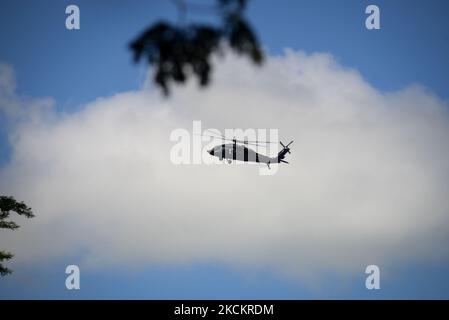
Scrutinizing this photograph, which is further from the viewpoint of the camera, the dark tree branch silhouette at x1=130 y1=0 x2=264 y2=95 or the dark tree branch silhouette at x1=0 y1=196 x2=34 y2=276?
the dark tree branch silhouette at x1=0 y1=196 x2=34 y2=276

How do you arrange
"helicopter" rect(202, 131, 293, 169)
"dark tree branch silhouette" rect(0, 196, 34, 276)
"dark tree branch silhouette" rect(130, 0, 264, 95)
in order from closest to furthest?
"dark tree branch silhouette" rect(130, 0, 264, 95) → "dark tree branch silhouette" rect(0, 196, 34, 276) → "helicopter" rect(202, 131, 293, 169)

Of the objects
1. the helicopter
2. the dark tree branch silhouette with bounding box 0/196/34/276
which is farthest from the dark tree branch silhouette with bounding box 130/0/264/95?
the helicopter

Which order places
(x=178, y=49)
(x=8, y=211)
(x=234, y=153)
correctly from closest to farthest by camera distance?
1. (x=178, y=49)
2. (x=8, y=211)
3. (x=234, y=153)

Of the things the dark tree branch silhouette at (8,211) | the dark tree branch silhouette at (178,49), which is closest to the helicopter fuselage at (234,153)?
the dark tree branch silhouette at (8,211)

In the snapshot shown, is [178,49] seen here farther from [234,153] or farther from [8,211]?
[234,153]

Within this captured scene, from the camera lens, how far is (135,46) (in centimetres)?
780

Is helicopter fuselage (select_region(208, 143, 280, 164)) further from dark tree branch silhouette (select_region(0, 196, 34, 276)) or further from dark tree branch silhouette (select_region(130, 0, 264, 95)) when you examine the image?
dark tree branch silhouette (select_region(130, 0, 264, 95))

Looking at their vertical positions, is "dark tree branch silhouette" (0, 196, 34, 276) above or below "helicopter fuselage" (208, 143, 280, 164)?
below

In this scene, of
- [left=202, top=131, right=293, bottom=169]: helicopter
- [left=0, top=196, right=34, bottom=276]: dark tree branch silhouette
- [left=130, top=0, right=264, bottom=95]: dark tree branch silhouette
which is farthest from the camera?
[left=202, top=131, right=293, bottom=169]: helicopter

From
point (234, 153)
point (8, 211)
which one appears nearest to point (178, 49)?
Result: point (8, 211)
